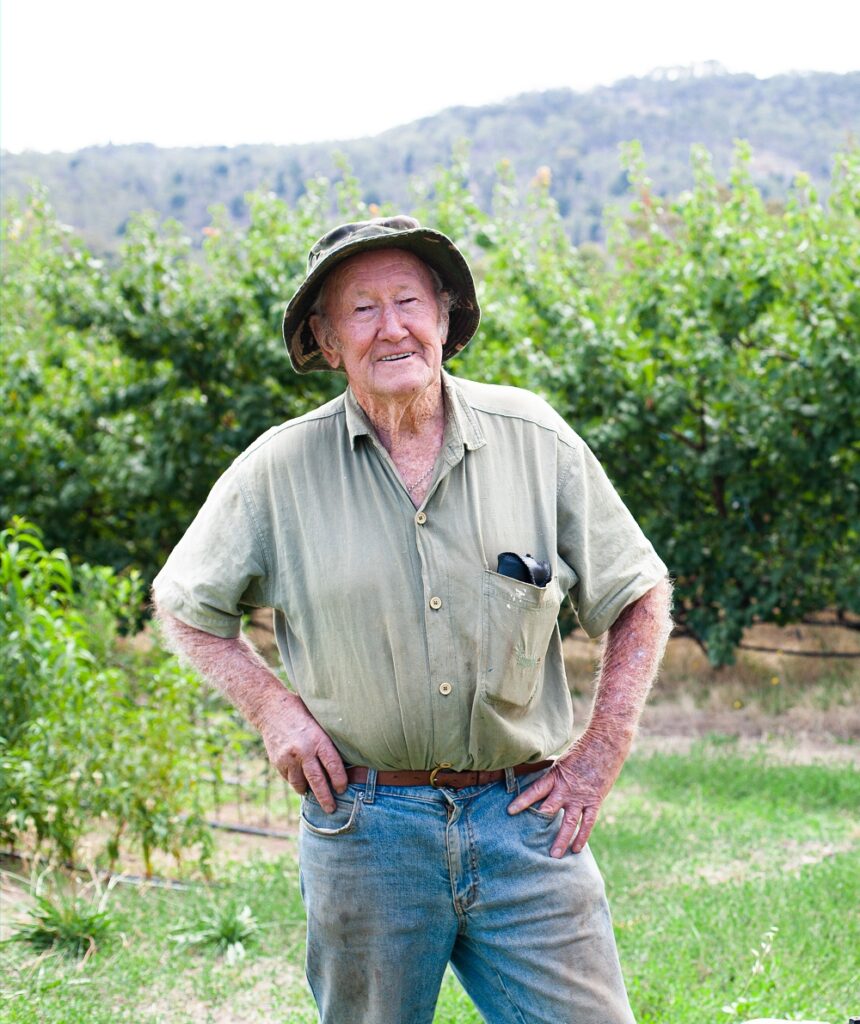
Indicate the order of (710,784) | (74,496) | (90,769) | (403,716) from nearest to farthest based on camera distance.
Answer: (403,716), (90,769), (710,784), (74,496)

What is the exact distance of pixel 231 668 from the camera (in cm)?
251

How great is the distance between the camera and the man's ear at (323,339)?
8.57 ft

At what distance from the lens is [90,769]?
194 inches

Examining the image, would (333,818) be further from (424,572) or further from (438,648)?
(424,572)

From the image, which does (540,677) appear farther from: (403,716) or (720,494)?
(720,494)

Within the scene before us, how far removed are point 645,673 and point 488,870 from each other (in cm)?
52

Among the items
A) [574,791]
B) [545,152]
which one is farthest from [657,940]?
[545,152]

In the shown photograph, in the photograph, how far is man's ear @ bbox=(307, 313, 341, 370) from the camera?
2.61 m

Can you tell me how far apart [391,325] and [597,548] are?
2.05 feet

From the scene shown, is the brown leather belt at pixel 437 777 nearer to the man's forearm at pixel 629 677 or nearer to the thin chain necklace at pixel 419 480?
the man's forearm at pixel 629 677

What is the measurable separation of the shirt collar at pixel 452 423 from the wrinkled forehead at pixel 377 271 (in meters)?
0.22

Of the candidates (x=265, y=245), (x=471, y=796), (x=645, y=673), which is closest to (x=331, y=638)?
(x=471, y=796)

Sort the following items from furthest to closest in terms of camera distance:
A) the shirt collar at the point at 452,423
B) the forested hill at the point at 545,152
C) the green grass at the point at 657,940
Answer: the forested hill at the point at 545,152
the green grass at the point at 657,940
the shirt collar at the point at 452,423

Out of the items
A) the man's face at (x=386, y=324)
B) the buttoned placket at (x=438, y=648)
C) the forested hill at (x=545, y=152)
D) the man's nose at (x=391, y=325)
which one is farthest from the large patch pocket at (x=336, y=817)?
the forested hill at (x=545, y=152)
